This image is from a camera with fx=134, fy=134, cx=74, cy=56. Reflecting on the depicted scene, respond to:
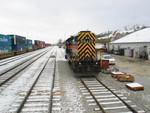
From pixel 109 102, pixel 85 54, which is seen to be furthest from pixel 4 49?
pixel 109 102

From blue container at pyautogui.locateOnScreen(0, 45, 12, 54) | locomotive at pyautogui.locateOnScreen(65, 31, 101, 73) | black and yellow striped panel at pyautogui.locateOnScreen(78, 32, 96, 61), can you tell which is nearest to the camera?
locomotive at pyautogui.locateOnScreen(65, 31, 101, 73)

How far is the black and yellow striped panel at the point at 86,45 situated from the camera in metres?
10.1

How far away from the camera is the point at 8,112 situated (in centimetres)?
499

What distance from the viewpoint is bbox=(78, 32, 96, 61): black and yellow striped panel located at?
10.1 metres

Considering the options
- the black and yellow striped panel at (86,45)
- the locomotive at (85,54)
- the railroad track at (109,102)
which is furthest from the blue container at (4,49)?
the railroad track at (109,102)

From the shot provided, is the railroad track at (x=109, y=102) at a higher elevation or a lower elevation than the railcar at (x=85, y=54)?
lower

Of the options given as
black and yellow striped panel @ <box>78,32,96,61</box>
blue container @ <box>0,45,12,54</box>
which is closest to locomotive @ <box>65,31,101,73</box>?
black and yellow striped panel @ <box>78,32,96,61</box>

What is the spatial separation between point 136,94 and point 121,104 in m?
1.58

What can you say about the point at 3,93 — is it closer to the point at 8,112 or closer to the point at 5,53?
the point at 8,112

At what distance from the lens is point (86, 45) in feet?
33.5

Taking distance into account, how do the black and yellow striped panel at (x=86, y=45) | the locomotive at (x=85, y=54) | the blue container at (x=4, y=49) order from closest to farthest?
the locomotive at (x=85, y=54) → the black and yellow striped panel at (x=86, y=45) → the blue container at (x=4, y=49)

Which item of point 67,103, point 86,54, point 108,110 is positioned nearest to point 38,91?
point 67,103

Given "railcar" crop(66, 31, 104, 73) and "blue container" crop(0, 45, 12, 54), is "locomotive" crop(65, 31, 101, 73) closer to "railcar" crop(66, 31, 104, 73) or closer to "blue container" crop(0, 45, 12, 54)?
"railcar" crop(66, 31, 104, 73)

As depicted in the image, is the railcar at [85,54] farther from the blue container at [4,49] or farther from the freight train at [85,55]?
the blue container at [4,49]
